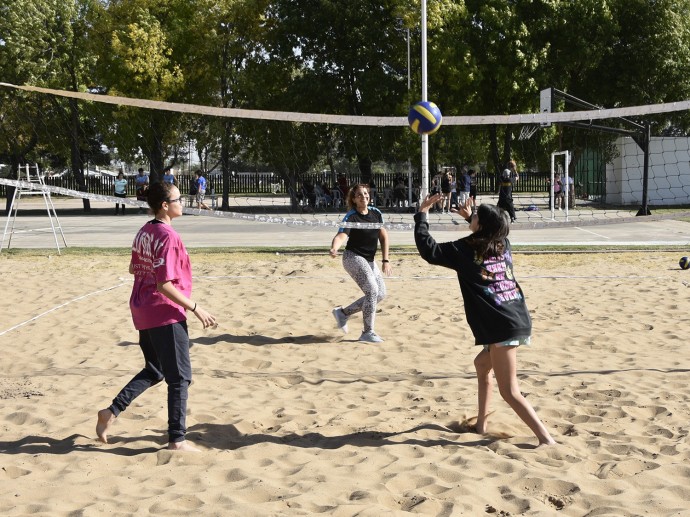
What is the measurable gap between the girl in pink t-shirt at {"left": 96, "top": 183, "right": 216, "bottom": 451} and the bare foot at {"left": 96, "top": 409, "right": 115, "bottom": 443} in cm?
39

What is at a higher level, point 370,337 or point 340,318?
point 340,318

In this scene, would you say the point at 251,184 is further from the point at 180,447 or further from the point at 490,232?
the point at 490,232

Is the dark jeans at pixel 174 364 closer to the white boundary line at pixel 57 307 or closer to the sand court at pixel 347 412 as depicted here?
the sand court at pixel 347 412

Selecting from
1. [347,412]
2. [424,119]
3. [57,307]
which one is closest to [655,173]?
[424,119]

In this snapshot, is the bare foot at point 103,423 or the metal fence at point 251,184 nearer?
the bare foot at point 103,423

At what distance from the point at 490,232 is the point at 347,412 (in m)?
1.66

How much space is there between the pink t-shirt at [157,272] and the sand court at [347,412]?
777 millimetres

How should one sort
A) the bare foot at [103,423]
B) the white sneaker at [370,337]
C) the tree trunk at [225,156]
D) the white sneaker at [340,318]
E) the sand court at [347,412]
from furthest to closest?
the tree trunk at [225,156]
the white sneaker at [340,318]
the white sneaker at [370,337]
the bare foot at [103,423]
the sand court at [347,412]

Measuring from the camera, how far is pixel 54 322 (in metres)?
8.17

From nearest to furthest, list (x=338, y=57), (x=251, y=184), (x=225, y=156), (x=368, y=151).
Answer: (x=368, y=151) → (x=338, y=57) → (x=225, y=156) → (x=251, y=184)

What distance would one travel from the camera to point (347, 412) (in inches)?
208

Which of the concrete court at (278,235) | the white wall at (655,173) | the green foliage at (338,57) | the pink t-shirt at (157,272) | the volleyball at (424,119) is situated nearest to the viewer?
the pink t-shirt at (157,272)

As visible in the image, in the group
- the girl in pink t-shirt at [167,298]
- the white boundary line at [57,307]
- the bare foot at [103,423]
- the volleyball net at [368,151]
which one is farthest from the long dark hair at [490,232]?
the volleyball net at [368,151]

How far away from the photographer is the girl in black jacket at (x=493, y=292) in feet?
14.4
